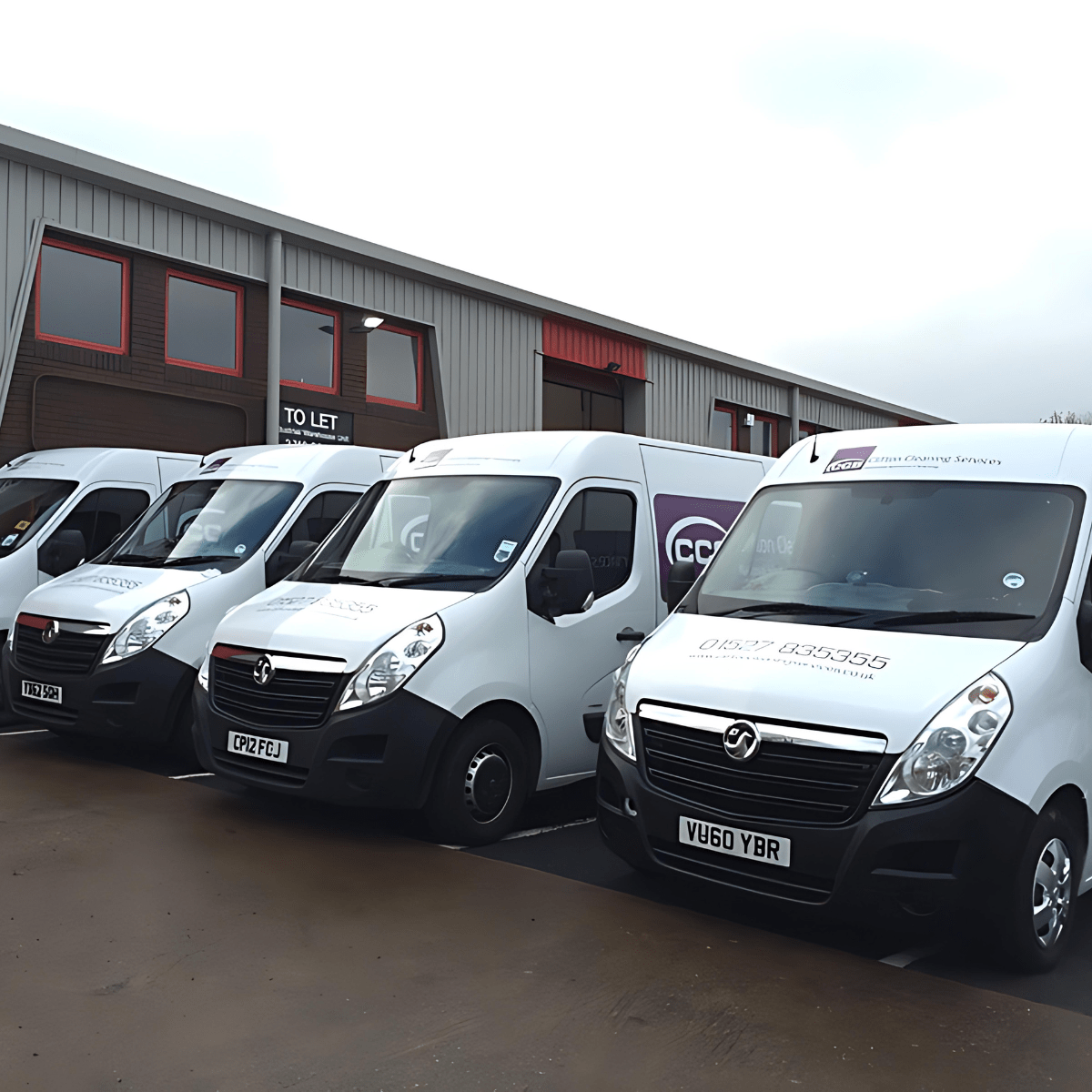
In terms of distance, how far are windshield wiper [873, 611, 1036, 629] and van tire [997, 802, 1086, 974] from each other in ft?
2.43

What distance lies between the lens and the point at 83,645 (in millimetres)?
7477

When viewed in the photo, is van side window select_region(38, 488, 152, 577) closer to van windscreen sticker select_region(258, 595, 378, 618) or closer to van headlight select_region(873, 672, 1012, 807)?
van windscreen sticker select_region(258, 595, 378, 618)

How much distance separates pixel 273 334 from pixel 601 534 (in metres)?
10.3

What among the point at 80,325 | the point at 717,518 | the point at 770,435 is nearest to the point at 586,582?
the point at 717,518

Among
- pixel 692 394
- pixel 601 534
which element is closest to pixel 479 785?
pixel 601 534

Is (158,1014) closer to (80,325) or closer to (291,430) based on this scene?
(80,325)

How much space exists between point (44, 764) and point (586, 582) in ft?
13.7

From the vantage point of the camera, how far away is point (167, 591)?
7637mm

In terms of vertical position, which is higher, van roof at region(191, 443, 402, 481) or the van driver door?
van roof at region(191, 443, 402, 481)

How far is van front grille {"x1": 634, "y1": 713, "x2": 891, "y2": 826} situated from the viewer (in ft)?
13.1

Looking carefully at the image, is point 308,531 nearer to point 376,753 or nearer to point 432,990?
point 376,753

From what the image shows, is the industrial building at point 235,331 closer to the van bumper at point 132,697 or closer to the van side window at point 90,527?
the van side window at point 90,527

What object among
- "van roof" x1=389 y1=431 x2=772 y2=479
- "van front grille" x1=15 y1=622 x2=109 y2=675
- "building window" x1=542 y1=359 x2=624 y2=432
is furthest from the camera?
"building window" x1=542 y1=359 x2=624 y2=432

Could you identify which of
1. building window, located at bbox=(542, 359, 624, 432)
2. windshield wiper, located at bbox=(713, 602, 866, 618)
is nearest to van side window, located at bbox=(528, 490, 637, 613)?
windshield wiper, located at bbox=(713, 602, 866, 618)
